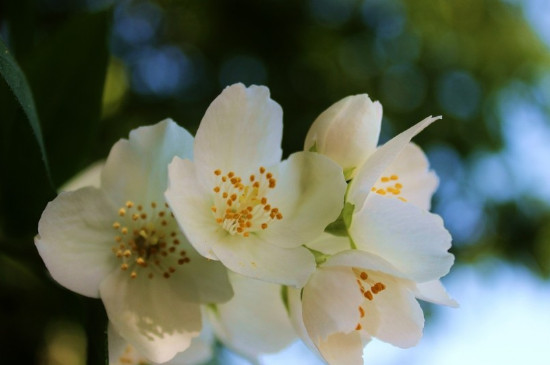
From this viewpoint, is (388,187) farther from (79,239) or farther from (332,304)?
(79,239)

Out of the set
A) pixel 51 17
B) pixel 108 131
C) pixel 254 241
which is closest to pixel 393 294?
pixel 254 241

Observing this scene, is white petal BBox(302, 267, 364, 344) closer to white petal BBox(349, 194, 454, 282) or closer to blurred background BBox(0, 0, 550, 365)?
white petal BBox(349, 194, 454, 282)

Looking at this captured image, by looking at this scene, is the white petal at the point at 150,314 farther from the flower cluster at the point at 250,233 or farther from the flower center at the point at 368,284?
the flower center at the point at 368,284

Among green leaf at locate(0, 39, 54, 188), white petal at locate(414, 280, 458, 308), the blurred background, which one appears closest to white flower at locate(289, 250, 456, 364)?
white petal at locate(414, 280, 458, 308)

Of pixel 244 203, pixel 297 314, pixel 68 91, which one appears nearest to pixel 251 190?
pixel 244 203

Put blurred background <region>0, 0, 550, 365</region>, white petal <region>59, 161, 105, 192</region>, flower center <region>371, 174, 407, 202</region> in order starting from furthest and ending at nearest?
blurred background <region>0, 0, 550, 365</region> → white petal <region>59, 161, 105, 192</region> → flower center <region>371, 174, 407, 202</region>

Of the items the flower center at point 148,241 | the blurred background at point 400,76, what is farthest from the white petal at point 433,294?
the blurred background at point 400,76
